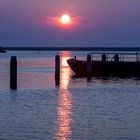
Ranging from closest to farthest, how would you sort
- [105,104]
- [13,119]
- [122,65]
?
1. [13,119]
2. [105,104]
3. [122,65]

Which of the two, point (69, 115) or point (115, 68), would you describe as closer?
point (69, 115)

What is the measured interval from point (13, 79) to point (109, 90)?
712 cm

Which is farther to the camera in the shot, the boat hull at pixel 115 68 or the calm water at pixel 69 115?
the boat hull at pixel 115 68

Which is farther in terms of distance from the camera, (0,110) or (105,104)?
(105,104)

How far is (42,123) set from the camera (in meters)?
23.7

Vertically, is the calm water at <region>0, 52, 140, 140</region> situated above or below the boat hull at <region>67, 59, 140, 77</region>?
below

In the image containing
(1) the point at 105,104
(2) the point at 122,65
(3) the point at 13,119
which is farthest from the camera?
(2) the point at 122,65

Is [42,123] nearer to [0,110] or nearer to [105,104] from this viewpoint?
[0,110]

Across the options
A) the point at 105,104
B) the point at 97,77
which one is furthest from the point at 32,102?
the point at 97,77

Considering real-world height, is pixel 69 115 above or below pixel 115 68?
below

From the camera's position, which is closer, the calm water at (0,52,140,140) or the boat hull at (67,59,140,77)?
the calm water at (0,52,140,140)

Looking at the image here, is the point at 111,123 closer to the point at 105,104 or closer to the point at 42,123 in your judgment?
the point at 42,123

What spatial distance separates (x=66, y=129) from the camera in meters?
22.3

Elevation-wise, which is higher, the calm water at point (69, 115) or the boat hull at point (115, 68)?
the boat hull at point (115, 68)
